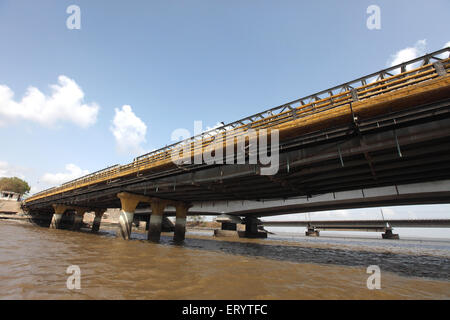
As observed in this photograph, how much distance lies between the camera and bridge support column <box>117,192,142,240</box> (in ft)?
71.4

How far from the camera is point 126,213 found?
22719 millimetres

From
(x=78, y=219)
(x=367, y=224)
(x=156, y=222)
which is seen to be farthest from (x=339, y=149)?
(x=367, y=224)

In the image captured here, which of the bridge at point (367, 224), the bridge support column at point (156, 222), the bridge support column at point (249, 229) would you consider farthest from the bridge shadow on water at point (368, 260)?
the bridge at point (367, 224)

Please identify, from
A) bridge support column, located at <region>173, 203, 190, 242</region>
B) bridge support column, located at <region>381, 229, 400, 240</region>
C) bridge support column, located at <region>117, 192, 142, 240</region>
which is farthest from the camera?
bridge support column, located at <region>381, 229, 400, 240</region>

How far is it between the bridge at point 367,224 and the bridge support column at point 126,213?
1853 inches

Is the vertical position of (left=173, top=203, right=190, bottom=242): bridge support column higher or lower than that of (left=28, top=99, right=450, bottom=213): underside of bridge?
lower

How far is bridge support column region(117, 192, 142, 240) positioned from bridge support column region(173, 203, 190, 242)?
5.96 m

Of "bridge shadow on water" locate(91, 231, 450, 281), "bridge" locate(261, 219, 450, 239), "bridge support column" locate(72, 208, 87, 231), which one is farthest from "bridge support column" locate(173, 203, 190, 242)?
"bridge" locate(261, 219, 450, 239)

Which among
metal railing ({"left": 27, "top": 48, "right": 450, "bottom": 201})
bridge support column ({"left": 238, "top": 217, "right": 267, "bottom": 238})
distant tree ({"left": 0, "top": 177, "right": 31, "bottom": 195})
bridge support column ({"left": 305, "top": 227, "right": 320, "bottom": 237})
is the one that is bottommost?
A: bridge support column ({"left": 305, "top": 227, "right": 320, "bottom": 237})

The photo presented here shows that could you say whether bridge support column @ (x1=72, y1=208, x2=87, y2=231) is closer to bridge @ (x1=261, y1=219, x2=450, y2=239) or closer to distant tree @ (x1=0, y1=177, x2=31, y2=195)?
bridge @ (x1=261, y1=219, x2=450, y2=239)

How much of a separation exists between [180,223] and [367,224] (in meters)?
69.9

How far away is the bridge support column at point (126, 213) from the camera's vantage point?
21.8 meters

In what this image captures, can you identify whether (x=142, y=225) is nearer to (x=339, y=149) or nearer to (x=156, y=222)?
(x=156, y=222)
